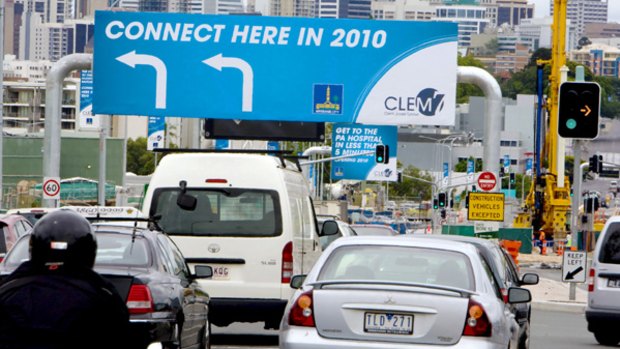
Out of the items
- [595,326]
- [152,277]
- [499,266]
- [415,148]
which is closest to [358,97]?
[595,326]

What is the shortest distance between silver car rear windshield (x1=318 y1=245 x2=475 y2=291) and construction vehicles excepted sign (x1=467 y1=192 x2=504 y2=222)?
25826 millimetres

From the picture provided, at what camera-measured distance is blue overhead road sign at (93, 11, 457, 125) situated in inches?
1303

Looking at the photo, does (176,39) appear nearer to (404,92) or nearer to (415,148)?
(404,92)

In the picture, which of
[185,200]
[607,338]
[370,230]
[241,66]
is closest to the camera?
[185,200]

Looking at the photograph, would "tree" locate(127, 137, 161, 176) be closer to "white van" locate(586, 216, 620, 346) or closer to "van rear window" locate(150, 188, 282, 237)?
"white van" locate(586, 216, 620, 346)

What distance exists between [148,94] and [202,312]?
733 inches

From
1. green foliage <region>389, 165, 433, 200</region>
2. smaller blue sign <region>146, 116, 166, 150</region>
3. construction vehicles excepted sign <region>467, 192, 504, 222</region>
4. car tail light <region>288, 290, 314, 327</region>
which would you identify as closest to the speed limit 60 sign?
construction vehicles excepted sign <region>467, 192, 504, 222</region>

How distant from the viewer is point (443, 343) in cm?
1105

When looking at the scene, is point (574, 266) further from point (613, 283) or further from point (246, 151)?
point (246, 151)

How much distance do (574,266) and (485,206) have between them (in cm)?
1002

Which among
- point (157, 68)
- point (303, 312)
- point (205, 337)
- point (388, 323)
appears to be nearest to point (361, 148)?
point (157, 68)

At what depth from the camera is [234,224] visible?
1781cm

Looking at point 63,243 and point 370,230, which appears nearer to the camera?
point 63,243

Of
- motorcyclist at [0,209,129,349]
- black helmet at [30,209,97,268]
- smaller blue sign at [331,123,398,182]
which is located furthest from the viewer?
smaller blue sign at [331,123,398,182]
